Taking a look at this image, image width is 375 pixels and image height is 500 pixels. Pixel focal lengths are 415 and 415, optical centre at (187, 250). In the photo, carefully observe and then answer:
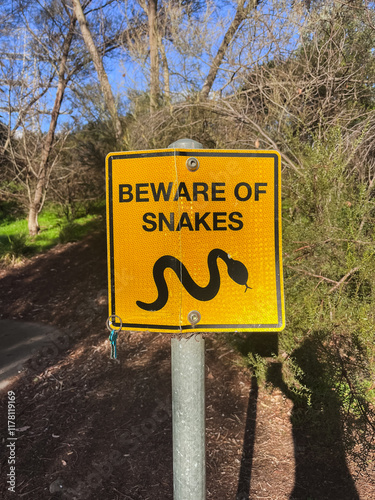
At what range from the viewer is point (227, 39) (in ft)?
20.6

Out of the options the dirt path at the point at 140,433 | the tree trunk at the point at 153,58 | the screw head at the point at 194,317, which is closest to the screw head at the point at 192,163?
the screw head at the point at 194,317

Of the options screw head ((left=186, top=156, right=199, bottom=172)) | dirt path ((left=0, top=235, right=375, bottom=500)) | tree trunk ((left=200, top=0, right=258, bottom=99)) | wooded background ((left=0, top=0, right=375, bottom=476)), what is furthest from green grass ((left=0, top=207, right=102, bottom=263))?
screw head ((left=186, top=156, right=199, bottom=172))

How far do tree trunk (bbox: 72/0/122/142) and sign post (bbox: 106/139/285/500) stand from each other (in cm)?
786

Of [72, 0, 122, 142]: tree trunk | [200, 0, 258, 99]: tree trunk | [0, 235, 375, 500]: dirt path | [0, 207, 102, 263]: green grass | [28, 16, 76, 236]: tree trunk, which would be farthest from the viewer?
[28, 16, 76, 236]: tree trunk

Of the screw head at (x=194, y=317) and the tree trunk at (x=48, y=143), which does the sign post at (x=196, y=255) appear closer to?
the screw head at (x=194, y=317)

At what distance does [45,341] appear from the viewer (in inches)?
252

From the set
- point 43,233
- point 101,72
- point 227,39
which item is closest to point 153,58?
point 227,39

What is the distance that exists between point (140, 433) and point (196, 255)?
10.5ft

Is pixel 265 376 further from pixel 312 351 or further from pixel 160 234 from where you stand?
pixel 160 234

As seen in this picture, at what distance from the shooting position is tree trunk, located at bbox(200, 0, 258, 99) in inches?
239

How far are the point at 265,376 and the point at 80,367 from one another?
2457 mm

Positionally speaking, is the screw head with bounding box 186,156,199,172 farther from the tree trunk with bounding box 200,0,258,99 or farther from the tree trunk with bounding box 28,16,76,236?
the tree trunk with bounding box 28,16,76,236

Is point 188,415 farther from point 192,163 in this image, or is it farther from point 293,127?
point 293,127

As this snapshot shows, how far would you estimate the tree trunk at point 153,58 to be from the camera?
7.29 metres
